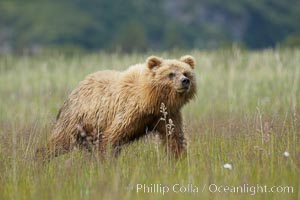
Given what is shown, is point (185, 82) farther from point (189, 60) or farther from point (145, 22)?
point (145, 22)

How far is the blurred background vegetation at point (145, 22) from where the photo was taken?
94938 mm

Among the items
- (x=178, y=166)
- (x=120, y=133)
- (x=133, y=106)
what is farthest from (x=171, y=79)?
(x=178, y=166)

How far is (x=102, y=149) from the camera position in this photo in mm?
8062

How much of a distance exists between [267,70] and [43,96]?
4.04 metres

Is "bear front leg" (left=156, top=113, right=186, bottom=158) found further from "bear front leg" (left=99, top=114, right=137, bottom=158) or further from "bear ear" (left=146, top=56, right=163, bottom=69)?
"bear ear" (left=146, top=56, right=163, bottom=69)

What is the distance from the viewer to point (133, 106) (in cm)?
812

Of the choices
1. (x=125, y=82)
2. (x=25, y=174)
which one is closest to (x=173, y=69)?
(x=125, y=82)

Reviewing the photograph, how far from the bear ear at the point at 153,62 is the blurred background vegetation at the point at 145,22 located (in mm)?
68609

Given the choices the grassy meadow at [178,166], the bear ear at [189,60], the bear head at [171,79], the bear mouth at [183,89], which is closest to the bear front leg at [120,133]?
the grassy meadow at [178,166]

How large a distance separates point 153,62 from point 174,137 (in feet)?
2.58

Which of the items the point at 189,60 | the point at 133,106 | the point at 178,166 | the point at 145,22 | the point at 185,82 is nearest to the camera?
the point at 178,166

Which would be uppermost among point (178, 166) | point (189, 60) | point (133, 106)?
point (189, 60)

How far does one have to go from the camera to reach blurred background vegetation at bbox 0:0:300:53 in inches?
3738

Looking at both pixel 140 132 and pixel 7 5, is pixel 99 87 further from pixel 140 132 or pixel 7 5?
pixel 7 5
